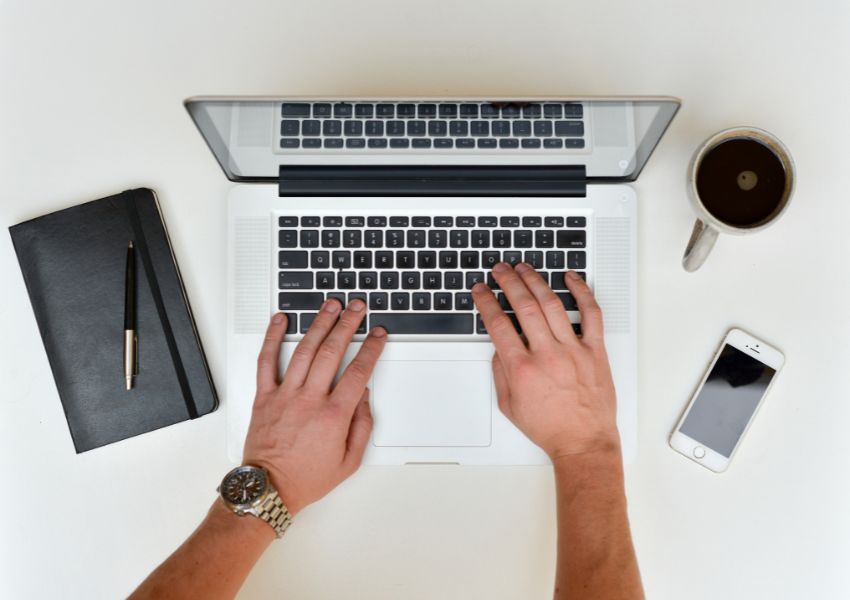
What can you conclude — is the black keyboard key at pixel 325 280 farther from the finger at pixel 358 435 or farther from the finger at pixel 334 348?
the finger at pixel 358 435

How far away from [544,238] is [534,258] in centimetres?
3

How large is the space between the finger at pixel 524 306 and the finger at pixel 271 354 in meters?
0.27

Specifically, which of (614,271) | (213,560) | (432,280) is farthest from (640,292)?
(213,560)

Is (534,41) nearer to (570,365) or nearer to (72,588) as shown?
(570,365)

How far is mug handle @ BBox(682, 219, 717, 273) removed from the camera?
725 millimetres

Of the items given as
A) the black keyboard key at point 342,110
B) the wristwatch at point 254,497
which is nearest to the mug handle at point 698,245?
the black keyboard key at point 342,110

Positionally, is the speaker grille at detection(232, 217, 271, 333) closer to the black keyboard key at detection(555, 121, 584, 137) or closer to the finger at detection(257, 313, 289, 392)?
the finger at detection(257, 313, 289, 392)

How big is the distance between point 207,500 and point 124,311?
27 cm

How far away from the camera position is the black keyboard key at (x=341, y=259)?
758mm

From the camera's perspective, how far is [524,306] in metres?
0.73

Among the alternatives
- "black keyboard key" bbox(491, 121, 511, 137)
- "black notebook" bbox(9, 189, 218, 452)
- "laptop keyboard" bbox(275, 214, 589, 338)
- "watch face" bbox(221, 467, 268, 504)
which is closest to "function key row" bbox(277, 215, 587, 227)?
"laptop keyboard" bbox(275, 214, 589, 338)

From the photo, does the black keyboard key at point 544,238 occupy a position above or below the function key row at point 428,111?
below

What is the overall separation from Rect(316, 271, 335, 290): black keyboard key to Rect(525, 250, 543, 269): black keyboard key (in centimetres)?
24

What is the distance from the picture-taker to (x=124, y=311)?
78 centimetres
